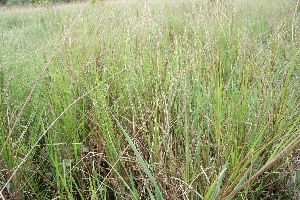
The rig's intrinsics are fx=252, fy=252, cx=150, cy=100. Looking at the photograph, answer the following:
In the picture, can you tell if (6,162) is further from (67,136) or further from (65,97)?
(65,97)

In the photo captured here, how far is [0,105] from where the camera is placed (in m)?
0.99

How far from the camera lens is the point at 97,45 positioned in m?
1.71

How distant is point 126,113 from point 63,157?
275 mm

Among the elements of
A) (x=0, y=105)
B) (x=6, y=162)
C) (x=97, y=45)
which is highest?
(x=97, y=45)

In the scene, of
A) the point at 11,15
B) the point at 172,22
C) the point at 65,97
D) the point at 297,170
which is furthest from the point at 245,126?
the point at 11,15

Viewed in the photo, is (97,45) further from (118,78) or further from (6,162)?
(6,162)

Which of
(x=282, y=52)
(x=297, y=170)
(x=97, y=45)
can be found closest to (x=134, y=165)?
(x=297, y=170)

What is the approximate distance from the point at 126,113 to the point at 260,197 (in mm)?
528

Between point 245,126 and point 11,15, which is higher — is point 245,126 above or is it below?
below

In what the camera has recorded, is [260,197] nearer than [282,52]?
Yes

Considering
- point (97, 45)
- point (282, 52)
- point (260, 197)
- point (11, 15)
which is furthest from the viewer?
point (11, 15)

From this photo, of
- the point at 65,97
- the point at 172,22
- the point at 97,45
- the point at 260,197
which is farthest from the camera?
the point at 172,22

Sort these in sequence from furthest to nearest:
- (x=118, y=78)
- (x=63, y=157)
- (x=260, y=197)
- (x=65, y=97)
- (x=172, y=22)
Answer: (x=172, y=22) → (x=118, y=78) → (x=65, y=97) → (x=63, y=157) → (x=260, y=197)

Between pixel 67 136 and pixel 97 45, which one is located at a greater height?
pixel 97 45
